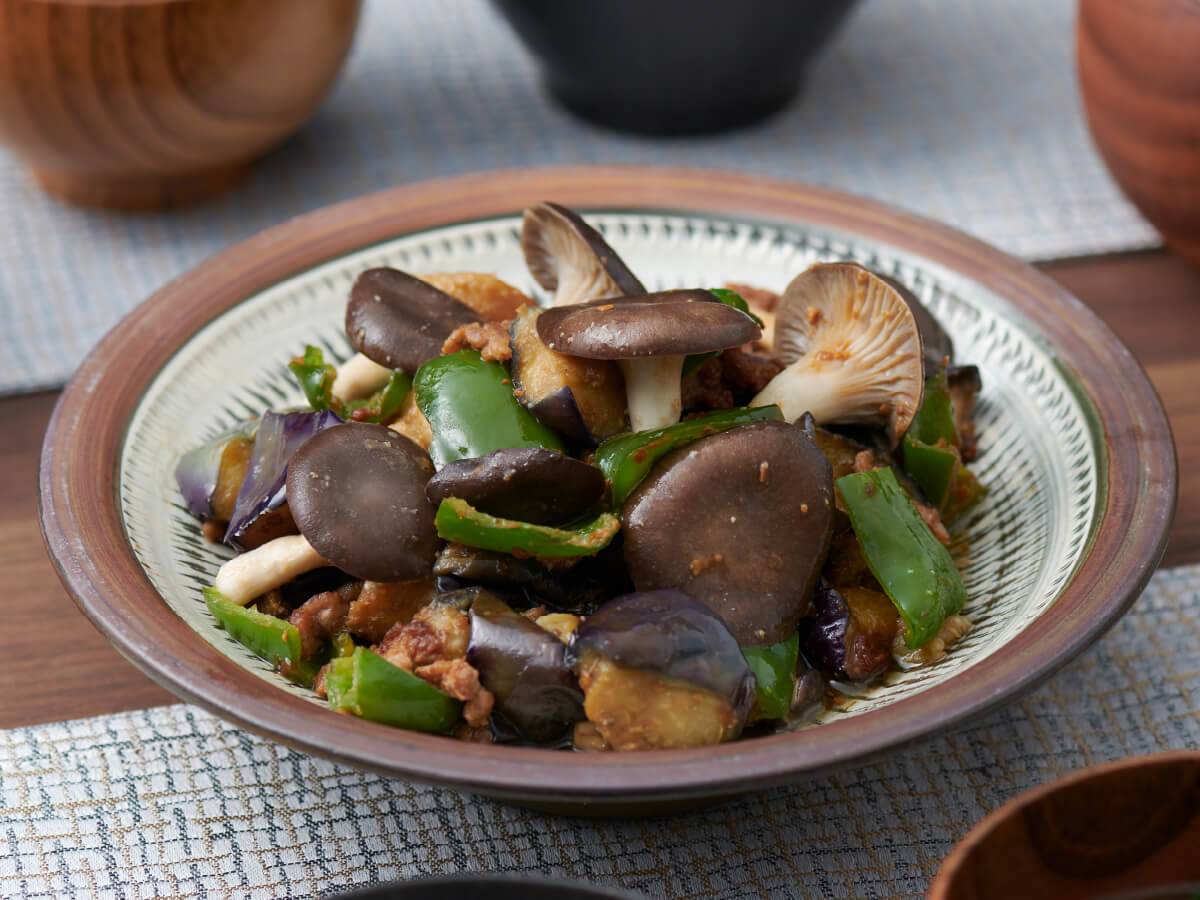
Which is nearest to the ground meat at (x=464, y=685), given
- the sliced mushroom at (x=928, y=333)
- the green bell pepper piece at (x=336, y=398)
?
the green bell pepper piece at (x=336, y=398)

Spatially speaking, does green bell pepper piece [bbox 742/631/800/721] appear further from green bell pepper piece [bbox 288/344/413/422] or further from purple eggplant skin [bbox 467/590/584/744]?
green bell pepper piece [bbox 288/344/413/422]

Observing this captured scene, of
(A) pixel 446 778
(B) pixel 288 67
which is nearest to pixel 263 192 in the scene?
(B) pixel 288 67

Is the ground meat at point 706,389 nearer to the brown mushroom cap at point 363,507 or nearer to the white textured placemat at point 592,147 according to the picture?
the brown mushroom cap at point 363,507

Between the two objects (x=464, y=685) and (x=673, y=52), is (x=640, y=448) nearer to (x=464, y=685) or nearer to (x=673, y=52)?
(x=464, y=685)

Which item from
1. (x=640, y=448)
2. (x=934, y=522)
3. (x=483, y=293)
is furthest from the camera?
(x=483, y=293)

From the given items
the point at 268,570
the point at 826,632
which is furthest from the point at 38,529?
the point at 826,632

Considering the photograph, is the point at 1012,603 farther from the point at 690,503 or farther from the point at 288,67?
the point at 288,67
